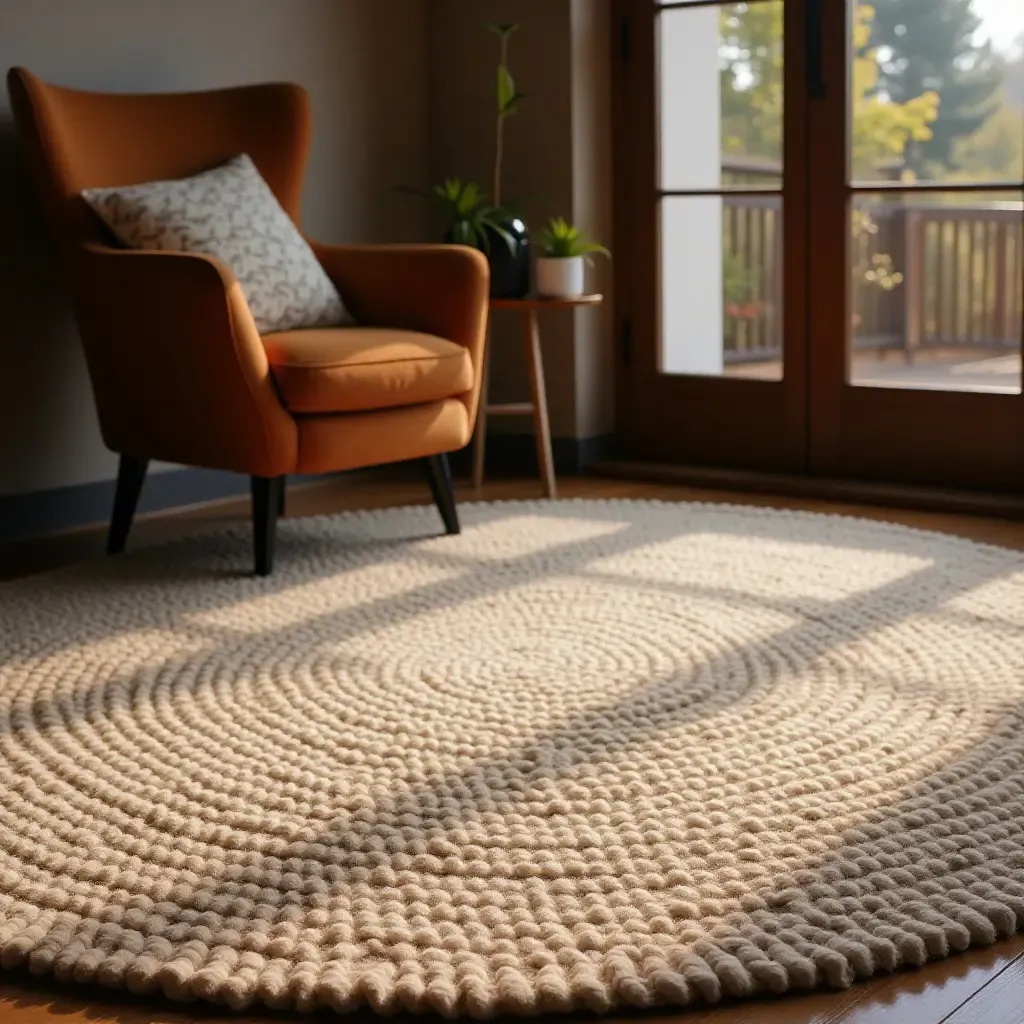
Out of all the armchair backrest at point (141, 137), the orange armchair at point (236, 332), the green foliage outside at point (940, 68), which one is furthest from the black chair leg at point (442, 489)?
the green foliage outside at point (940, 68)

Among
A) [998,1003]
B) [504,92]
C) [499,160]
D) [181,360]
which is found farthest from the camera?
[499,160]

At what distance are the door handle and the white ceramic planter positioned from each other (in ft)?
2.44

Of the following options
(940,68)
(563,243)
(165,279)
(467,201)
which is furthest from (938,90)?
(165,279)

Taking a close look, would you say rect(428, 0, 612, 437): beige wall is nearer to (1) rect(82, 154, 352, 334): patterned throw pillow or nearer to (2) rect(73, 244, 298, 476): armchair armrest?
(1) rect(82, 154, 352, 334): patterned throw pillow

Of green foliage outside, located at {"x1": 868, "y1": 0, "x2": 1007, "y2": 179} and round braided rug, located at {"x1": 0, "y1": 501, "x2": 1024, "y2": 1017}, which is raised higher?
green foliage outside, located at {"x1": 868, "y1": 0, "x2": 1007, "y2": 179}

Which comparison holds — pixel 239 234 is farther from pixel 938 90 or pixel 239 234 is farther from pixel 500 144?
pixel 938 90

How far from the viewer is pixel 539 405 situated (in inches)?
165

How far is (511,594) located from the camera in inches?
122

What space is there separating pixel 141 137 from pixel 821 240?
1.75 m

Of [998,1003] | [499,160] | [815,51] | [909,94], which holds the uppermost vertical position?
[815,51]

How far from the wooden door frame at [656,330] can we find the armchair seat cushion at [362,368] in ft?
3.71

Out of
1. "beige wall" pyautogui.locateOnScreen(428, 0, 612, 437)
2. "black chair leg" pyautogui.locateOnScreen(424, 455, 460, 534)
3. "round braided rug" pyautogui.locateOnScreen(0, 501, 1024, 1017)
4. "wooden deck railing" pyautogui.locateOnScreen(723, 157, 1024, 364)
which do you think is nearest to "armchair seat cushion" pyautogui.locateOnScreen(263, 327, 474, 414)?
"black chair leg" pyautogui.locateOnScreen(424, 455, 460, 534)

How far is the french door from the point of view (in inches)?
→ 157

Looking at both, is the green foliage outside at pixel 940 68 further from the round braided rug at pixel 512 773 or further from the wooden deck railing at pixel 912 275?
the round braided rug at pixel 512 773
